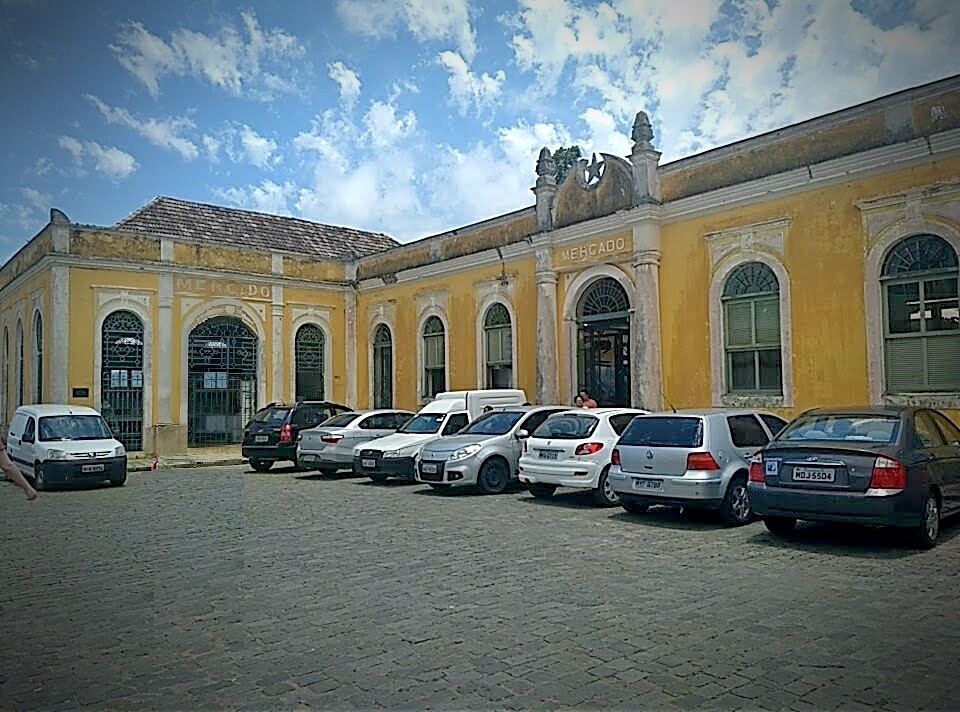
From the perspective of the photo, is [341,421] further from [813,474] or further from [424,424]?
[813,474]

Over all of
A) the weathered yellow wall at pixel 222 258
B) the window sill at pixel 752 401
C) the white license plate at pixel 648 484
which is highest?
the weathered yellow wall at pixel 222 258

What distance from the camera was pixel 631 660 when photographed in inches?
203

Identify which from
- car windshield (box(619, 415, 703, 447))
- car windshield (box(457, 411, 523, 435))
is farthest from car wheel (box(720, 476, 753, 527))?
car windshield (box(457, 411, 523, 435))

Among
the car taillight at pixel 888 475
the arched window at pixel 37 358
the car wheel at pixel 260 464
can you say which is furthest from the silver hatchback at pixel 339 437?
the car taillight at pixel 888 475

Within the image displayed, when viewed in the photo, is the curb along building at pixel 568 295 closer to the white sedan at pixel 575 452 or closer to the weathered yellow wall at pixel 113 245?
the weathered yellow wall at pixel 113 245

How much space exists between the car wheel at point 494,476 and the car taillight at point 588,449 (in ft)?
7.01

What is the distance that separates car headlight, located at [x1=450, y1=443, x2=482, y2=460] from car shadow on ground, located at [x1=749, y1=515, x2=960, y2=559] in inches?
204

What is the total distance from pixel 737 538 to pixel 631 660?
4.73 metres

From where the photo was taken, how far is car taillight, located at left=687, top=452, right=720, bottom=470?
1023 cm

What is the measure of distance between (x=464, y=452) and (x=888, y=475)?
7.16 m

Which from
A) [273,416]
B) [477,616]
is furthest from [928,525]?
[273,416]

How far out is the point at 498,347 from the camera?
22.2 metres

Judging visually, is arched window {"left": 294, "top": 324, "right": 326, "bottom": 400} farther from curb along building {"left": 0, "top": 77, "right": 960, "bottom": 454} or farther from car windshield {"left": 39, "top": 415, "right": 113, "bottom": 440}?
car windshield {"left": 39, "top": 415, "right": 113, "bottom": 440}

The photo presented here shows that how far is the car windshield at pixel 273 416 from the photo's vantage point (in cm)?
1966
